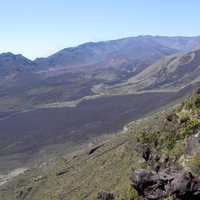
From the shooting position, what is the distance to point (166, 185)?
69.5 feet

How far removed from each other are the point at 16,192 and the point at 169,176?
57.5 meters

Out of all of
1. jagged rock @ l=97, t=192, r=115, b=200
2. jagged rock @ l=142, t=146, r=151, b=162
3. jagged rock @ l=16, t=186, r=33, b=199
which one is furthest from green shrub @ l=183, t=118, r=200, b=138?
jagged rock @ l=16, t=186, r=33, b=199

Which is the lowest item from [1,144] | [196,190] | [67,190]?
[1,144]

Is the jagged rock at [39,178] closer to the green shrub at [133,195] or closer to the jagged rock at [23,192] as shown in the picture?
the jagged rock at [23,192]

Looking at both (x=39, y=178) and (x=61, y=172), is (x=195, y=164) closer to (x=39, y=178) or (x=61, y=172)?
(x=61, y=172)

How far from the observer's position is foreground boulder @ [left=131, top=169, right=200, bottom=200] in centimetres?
1984

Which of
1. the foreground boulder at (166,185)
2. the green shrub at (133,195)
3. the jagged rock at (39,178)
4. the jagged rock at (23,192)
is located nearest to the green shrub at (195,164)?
the foreground boulder at (166,185)

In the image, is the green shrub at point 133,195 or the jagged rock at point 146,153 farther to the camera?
the jagged rock at point 146,153

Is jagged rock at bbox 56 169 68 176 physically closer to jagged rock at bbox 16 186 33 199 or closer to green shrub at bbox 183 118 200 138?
jagged rock at bbox 16 186 33 199

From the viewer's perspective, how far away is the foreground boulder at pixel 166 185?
65.1ft

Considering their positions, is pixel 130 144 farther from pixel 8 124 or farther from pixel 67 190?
pixel 8 124

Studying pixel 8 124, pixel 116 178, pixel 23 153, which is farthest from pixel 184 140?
pixel 8 124

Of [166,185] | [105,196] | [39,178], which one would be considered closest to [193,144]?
[105,196]

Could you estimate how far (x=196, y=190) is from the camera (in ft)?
64.3
